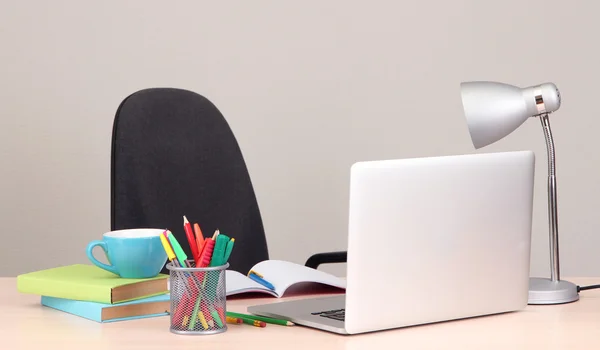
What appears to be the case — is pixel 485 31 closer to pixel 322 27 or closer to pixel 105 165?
pixel 322 27

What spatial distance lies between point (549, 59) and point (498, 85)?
1.63m

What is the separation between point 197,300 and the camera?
3.53 ft

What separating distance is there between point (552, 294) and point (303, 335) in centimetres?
47

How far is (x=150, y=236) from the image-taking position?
1.26m

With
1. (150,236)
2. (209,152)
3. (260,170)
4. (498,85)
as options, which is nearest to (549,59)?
(260,170)

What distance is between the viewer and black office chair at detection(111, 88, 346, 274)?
5.91 ft

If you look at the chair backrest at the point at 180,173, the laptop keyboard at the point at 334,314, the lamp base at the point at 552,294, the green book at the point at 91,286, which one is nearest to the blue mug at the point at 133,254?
the green book at the point at 91,286

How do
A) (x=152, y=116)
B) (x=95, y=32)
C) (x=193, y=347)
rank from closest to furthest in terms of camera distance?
(x=193, y=347)
(x=152, y=116)
(x=95, y=32)

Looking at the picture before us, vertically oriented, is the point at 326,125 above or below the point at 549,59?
below

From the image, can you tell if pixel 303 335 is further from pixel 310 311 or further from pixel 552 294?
pixel 552 294

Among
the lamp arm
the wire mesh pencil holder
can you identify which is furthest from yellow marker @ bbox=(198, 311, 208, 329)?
the lamp arm

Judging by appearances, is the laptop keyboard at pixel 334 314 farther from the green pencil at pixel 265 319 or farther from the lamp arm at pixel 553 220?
the lamp arm at pixel 553 220

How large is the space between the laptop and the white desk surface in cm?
3

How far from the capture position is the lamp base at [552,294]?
4.35 feet
